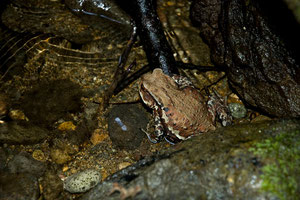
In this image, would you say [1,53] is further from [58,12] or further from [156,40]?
[156,40]

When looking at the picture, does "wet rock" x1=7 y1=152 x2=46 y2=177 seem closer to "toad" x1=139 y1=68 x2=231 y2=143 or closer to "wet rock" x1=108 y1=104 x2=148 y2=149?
"wet rock" x1=108 y1=104 x2=148 y2=149

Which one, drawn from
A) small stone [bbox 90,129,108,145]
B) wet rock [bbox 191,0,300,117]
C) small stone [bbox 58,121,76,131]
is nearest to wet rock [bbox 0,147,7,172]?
small stone [bbox 58,121,76,131]

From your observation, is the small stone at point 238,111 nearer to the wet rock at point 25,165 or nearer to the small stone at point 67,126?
the small stone at point 67,126

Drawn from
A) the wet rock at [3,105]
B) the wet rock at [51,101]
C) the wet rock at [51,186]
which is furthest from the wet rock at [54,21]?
the wet rock at [51,186]

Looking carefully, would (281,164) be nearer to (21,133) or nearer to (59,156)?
(59,156)

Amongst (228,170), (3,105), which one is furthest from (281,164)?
(3,105)

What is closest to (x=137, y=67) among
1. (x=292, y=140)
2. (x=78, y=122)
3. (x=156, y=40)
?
(x=156, y=40)
